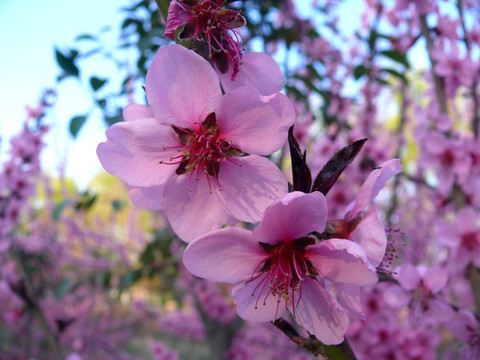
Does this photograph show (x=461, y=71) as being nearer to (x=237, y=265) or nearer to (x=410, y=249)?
(x=237, y=265)

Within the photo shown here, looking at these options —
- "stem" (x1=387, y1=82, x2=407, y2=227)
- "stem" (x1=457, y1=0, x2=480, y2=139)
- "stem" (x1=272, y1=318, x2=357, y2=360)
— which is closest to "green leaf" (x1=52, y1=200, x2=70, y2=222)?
"stem" (x1=272, y1=318, x2=357, y2=360)

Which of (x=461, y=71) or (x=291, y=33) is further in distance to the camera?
(x=291, y=33)

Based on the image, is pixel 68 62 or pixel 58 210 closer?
pixel 68 62

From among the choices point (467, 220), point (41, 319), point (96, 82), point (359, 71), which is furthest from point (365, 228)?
point (41, 319)

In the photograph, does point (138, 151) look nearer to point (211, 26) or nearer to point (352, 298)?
point (211, 26)

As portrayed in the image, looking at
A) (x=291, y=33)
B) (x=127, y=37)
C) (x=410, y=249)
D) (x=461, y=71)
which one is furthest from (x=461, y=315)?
(x=410, y=249)

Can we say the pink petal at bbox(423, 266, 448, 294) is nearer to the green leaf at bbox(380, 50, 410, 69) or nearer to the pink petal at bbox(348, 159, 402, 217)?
the pink petal at bbox(348, 159, 402, 217)
